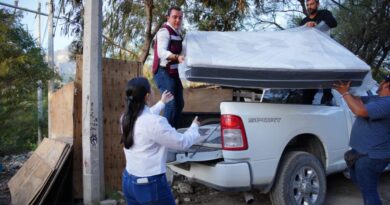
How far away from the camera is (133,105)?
10.9 ft

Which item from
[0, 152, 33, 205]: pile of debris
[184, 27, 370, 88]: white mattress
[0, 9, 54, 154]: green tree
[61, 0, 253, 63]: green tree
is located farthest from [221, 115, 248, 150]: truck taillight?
[61, 0, 253, 63]: green tree

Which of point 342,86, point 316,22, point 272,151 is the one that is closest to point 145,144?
point 272,151

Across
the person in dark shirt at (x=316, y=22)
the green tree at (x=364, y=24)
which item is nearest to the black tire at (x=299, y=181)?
the person in dark shirt at (x=316, y=22)

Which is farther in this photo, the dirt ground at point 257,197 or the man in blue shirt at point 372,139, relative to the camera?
the dirt ground at point 257,197

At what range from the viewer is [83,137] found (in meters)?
5.82

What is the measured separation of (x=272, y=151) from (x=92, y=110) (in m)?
2.52

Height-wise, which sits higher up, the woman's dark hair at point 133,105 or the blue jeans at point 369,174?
the woman's dark hair at point 133,105

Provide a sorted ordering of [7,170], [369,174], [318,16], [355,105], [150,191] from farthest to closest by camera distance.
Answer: [7,170] < [318,16] < [369,174] < [355,105] < [150,191]

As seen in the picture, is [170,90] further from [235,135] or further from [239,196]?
[239,196]

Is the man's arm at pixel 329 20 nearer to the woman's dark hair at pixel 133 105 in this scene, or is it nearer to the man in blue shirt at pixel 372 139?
the man in blue shirt at pixel 372 139

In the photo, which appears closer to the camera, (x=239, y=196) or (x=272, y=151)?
(x=272, y=151)

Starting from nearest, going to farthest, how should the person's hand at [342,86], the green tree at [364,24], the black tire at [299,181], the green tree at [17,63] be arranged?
the person's hand at [342,86] < the black tire at [299,181] < the green tree at [17,63] < the green tree at [364,24]

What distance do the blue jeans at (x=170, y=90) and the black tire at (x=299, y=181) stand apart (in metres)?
1.48

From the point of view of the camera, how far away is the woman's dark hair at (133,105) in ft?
10.8
